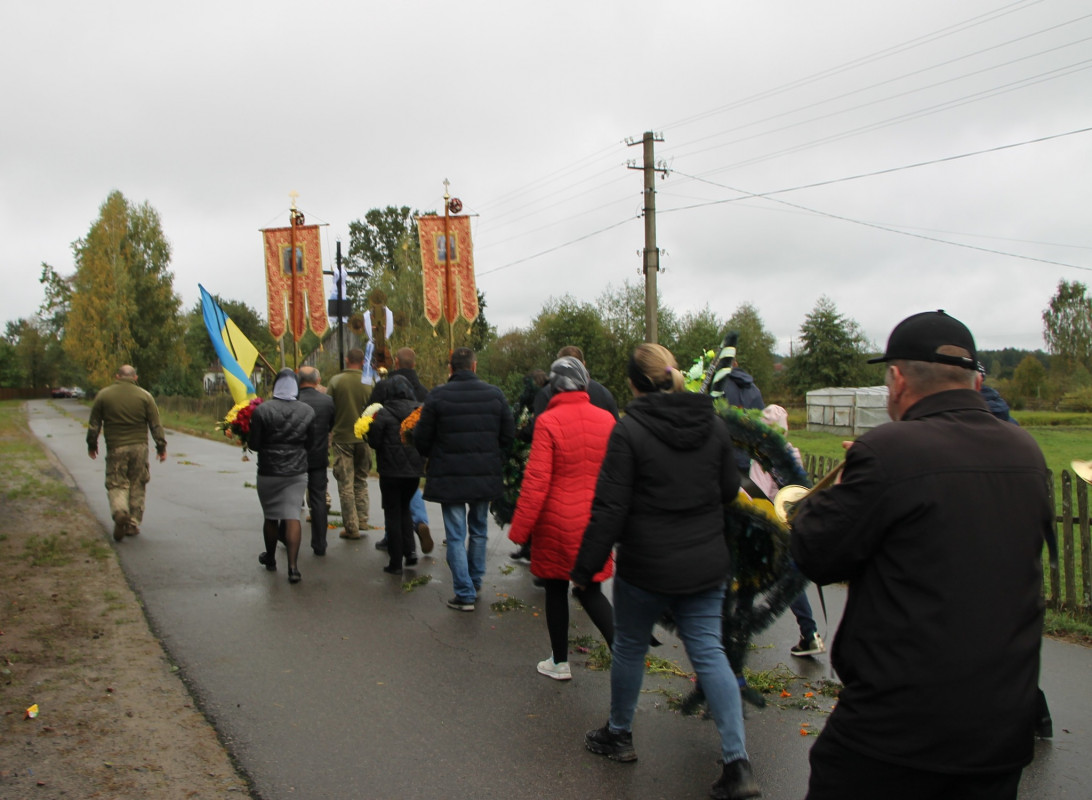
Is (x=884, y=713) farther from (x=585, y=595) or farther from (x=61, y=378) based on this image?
(x=61, y=378)

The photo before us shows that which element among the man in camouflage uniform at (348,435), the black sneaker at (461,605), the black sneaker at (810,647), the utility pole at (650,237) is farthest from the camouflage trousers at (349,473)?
the utility pole at (650,237)

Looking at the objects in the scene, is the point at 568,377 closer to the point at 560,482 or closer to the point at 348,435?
the point at 560,482

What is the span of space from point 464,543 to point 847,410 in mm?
40092

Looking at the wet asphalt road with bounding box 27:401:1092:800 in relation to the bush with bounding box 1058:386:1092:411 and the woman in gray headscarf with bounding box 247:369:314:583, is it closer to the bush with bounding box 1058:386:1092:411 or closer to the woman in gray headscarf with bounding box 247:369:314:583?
→ the woman in gray headscarf with bounding box 247:369:314:583

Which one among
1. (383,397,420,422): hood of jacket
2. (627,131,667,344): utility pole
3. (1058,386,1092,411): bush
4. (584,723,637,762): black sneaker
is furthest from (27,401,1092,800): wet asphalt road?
(1058,386,1092,411): bush

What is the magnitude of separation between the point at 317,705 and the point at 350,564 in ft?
12.0

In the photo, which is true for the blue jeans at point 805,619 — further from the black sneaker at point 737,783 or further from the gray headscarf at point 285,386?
the gray headscarf at point 285,386

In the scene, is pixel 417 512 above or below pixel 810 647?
above

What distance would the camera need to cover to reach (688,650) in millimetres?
3861

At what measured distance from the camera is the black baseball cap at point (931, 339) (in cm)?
226

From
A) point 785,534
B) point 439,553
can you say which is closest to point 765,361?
point 439,553

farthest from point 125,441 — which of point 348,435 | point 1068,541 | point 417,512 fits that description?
point 1068,541

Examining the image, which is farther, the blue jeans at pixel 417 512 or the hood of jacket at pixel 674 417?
the blue jeans at pixel 417 512

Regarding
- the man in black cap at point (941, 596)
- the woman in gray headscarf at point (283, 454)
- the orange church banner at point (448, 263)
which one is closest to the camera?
the man in black cap at point (941, 596)
